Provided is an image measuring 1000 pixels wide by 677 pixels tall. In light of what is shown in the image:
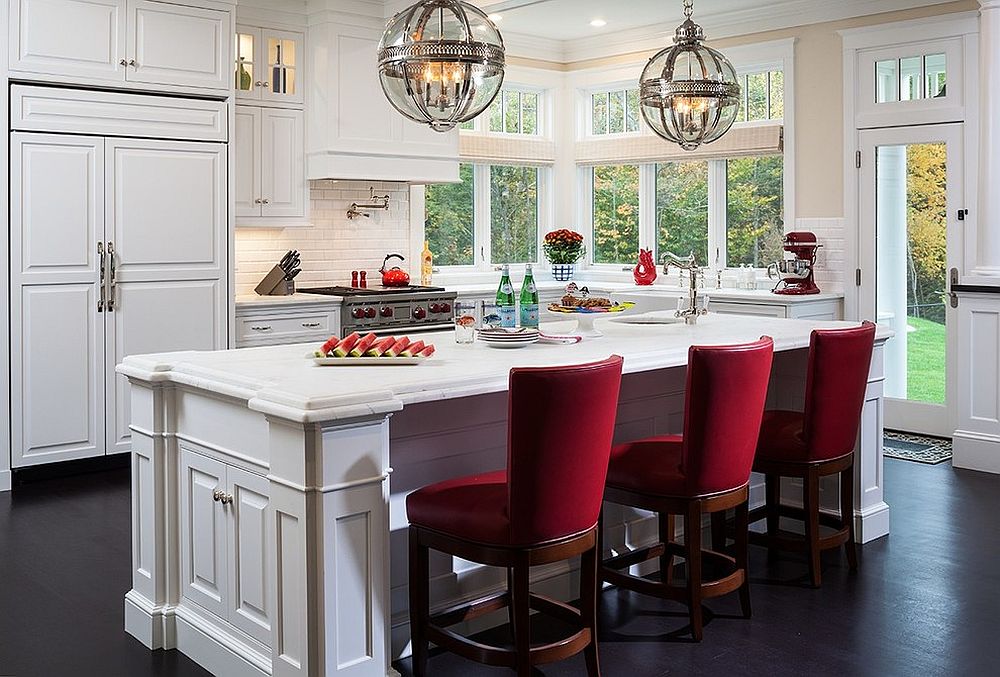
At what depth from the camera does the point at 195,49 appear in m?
6.21

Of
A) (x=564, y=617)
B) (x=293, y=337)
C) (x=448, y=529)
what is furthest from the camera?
(x=293, y=337)

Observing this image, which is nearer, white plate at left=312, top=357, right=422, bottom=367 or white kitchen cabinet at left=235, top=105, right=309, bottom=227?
white plate at left=312, top=357, right=422, bottom=367

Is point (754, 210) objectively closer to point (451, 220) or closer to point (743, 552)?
point (451, 220)

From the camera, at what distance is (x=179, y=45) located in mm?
6152

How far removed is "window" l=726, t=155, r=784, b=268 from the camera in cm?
791

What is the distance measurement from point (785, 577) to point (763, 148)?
14.2 feet

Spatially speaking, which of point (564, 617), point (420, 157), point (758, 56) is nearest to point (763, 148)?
point (758, 56)

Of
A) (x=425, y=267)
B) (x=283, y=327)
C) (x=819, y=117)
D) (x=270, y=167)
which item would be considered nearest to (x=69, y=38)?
(x=270, y=167)

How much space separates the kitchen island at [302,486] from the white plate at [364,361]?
44 millimetres

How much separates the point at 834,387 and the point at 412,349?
1739 millimetres

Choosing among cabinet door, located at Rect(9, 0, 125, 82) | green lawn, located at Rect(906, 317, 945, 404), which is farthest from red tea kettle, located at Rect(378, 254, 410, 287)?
green lawn, located at Rect(906, 317, 945, 404)

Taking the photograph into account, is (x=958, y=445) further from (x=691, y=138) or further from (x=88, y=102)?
(x=88, y=102)

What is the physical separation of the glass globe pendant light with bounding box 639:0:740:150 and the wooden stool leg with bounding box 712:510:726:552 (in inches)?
63.6

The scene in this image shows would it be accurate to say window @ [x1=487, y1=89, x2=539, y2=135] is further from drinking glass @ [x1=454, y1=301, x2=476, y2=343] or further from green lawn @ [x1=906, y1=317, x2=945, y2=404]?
drinking glass @ [x1=454, y1=301, x2=476, y2=343]
